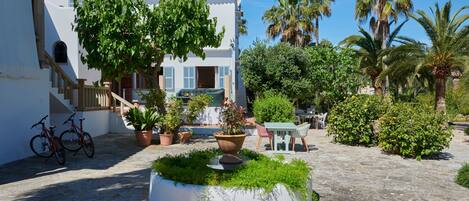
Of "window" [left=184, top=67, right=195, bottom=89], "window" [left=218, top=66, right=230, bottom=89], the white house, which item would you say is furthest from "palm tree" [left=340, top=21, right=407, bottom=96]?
"window" [left=184, top=67, right=195, bottom=89]

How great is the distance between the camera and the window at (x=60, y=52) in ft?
56.4

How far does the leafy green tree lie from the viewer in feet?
38.4

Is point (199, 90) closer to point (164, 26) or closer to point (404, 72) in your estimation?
point (164, 26)

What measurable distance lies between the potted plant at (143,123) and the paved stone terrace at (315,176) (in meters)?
0.74

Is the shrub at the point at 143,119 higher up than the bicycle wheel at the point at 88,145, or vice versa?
the shrub at the point at 143,119

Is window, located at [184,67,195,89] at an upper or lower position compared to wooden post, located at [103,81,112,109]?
upper

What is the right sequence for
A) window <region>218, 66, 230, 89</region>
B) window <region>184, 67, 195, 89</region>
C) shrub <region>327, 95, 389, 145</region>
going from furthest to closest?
1. window <region>184, 67, 195, 89</region>
2. window <region>218, 66, 230, 89</region>
3. shrub <region>327, 95, 389, 145</region>

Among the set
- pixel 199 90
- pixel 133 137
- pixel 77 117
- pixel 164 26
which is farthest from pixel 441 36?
pixel 77 117

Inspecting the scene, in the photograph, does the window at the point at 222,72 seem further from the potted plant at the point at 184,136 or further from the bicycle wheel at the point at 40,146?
the bicycle wheel at the point at 40,146

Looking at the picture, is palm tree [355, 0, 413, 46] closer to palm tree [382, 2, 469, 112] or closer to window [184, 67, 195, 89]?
palm tree [382, 2, 469, 112]

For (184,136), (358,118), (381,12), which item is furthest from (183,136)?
(381,12)

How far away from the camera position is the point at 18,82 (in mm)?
9883

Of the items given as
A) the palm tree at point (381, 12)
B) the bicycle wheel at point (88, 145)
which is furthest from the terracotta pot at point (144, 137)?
the palm tree at point (381, 12)

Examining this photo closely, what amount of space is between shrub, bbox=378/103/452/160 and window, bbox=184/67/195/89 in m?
10.6
